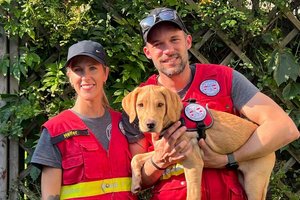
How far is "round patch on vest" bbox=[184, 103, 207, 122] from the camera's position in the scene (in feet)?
11.2

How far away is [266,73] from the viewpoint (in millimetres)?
5211

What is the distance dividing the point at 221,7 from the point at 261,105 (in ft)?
6.17

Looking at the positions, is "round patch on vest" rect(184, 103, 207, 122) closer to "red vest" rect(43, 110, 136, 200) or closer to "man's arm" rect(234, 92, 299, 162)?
"man's arm" rect(234, 92, 299, 162)

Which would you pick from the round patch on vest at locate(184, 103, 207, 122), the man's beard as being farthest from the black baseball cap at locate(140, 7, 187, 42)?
the round patch on vest at locate(184, 103, 207, 122)

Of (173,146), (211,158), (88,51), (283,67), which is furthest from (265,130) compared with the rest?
(283,67)

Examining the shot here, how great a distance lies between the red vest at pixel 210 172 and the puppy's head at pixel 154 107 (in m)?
0.26

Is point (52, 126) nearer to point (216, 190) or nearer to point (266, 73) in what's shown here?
point (216, 190)

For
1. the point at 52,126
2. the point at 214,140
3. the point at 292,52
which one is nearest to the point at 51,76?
the point at 52,126

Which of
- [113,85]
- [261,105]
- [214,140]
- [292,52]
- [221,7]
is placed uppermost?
[221,7]

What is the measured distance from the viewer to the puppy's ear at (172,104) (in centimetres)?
331

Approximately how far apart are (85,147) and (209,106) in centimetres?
96

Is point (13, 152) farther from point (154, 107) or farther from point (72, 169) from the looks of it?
point (154, 107)

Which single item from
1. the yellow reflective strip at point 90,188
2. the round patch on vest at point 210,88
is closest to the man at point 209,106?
the round patch on vest at point 210,88

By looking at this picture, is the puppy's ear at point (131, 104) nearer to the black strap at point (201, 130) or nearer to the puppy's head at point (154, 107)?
the puppy's head at point (154, 107)
